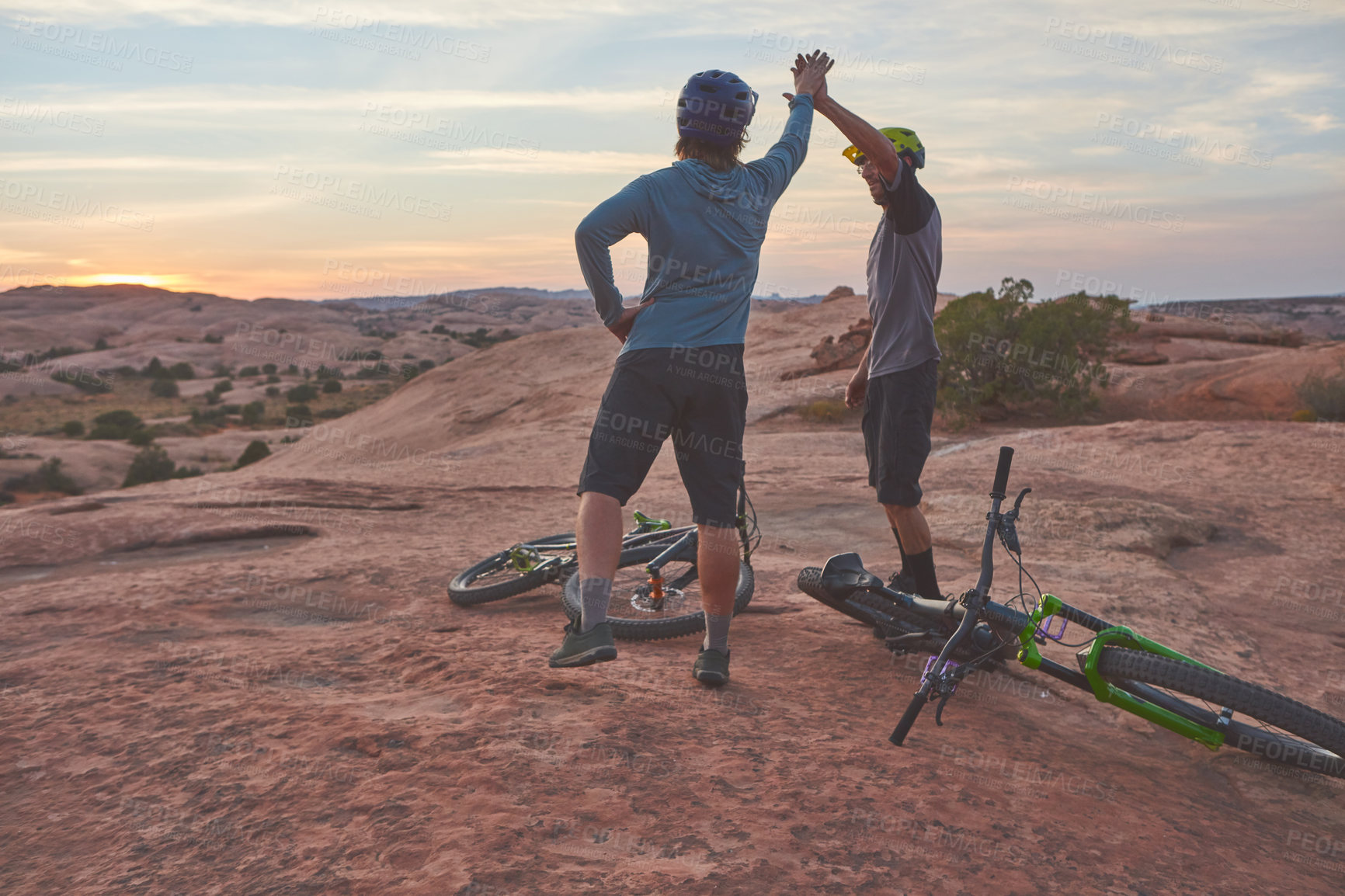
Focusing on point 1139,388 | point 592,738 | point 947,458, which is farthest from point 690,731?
point 1139,388

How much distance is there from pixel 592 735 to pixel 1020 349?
12.8 meters

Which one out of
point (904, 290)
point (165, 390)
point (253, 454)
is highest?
point (904, 290)

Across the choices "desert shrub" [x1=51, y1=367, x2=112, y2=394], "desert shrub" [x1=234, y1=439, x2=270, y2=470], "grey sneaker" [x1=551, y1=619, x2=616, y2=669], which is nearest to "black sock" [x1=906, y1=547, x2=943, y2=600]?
"grey sneaker" [x1=551, y1=619, x2=616, y2=669]

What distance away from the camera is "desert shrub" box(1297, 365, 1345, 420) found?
12.7 meters

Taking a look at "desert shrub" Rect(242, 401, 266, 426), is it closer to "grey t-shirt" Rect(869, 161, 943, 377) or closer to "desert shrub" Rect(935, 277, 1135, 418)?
"desert shrub" Rect(935, 277, 1135, 418)

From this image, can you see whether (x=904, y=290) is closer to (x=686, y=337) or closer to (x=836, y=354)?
(x=686, y=337)

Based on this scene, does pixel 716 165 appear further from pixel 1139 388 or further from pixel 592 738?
pixel 1139 388

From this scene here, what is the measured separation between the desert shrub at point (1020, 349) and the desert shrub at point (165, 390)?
37.9 meters

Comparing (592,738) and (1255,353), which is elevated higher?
(1255,353)

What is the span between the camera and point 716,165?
10.1 ft

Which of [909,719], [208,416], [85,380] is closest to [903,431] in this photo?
[909,719]

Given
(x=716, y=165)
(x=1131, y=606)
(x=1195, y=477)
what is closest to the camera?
(x=716, y=165)

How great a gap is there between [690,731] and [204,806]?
1330 millimetres

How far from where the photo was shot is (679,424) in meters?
3.07
